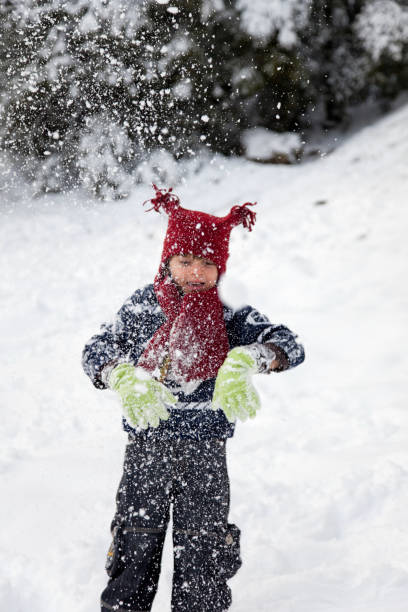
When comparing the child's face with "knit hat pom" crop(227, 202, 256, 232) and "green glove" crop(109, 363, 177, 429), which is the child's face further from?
"green glove" crop(109, 363, 177, 429)

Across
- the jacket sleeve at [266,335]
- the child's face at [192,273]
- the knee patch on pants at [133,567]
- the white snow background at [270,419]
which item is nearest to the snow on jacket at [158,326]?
the jacket sleeve at [266,335]

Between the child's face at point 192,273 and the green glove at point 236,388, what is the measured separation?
29 cm

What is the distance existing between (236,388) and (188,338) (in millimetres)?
232

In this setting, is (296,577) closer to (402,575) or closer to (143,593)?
(402,575)

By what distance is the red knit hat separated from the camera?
5.62ft

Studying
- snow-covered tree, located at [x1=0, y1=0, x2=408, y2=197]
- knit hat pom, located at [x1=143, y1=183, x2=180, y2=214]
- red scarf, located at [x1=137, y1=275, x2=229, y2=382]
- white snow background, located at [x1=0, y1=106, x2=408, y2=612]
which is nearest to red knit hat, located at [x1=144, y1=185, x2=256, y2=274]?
knit hat pom, located at [x1=143, y1=183, x2=180, y2=214]

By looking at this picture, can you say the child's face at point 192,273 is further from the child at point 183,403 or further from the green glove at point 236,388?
the green glove at point 236,388

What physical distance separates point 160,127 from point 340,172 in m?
3.42

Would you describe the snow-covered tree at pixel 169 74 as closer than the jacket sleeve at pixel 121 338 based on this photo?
No

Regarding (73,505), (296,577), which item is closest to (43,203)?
(73,505)

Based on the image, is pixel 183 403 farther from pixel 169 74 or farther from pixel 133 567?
pixel 169 74

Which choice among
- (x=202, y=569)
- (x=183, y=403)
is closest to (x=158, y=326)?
(x=183, y=403)

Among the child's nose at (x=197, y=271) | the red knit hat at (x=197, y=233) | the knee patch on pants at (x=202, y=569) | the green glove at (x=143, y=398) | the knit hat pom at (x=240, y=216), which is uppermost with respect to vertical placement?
the knit hat pom at (x=240, y=216)

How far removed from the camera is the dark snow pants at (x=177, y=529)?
4.89 ft
